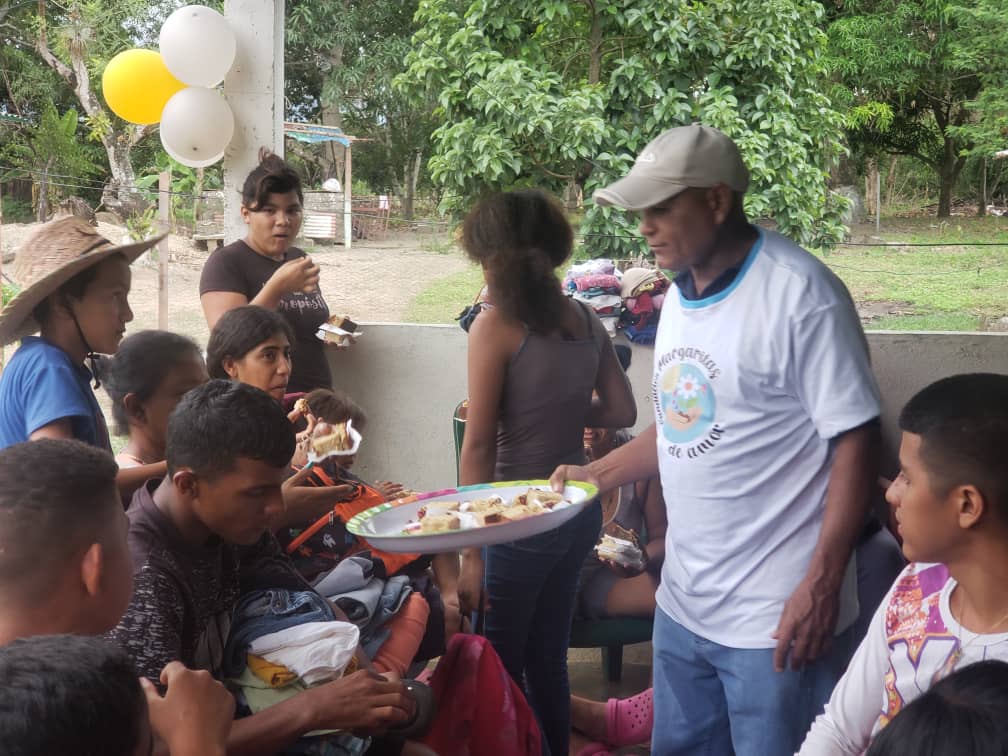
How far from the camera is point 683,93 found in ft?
26.9

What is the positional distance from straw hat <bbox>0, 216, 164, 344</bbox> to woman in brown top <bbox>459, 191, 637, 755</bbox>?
95 centimetres

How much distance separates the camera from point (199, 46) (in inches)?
189

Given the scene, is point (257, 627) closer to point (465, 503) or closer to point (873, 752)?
point (465, 503)

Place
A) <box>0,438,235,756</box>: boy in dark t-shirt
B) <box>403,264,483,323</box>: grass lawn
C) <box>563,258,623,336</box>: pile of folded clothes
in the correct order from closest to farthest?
1. <box>0,438,235,756</box>: boy in dark t-shirt
2. <box>563,258,623,336</box>: pile of folded clothes
3. <box>403,264,483,323</box>: grass lawn

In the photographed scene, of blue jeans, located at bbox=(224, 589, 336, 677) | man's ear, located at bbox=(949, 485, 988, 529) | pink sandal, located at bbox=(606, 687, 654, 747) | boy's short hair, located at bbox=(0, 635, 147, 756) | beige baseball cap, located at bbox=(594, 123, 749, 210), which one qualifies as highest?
beige baseball cap, located at bbox=(594, 123, 749, 210)

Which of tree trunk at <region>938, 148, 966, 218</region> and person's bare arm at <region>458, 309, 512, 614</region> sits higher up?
tree trunk at <region>938, 148, 966, 218</region>

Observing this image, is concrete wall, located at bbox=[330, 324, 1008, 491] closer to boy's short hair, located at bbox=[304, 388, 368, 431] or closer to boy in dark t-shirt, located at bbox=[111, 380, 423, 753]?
boy's short hair, located at bbox=[304, 388, 368, 431]

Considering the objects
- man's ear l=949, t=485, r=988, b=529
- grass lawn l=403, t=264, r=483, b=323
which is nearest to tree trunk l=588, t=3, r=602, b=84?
grass lawn l=403, t=264, r=483, b=323

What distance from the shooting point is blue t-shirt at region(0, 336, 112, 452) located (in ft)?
7.21

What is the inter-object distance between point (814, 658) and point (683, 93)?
279 inches

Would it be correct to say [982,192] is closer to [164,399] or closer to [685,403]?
[685,403]

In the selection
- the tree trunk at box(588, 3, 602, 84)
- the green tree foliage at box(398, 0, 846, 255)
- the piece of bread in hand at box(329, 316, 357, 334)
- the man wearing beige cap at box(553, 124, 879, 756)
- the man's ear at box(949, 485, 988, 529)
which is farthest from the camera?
the tree trunk at box(588, 3, 602, 84)

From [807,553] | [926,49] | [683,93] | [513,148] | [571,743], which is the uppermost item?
[926,49]

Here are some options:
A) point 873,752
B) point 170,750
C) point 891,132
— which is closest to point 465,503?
point 170,750
